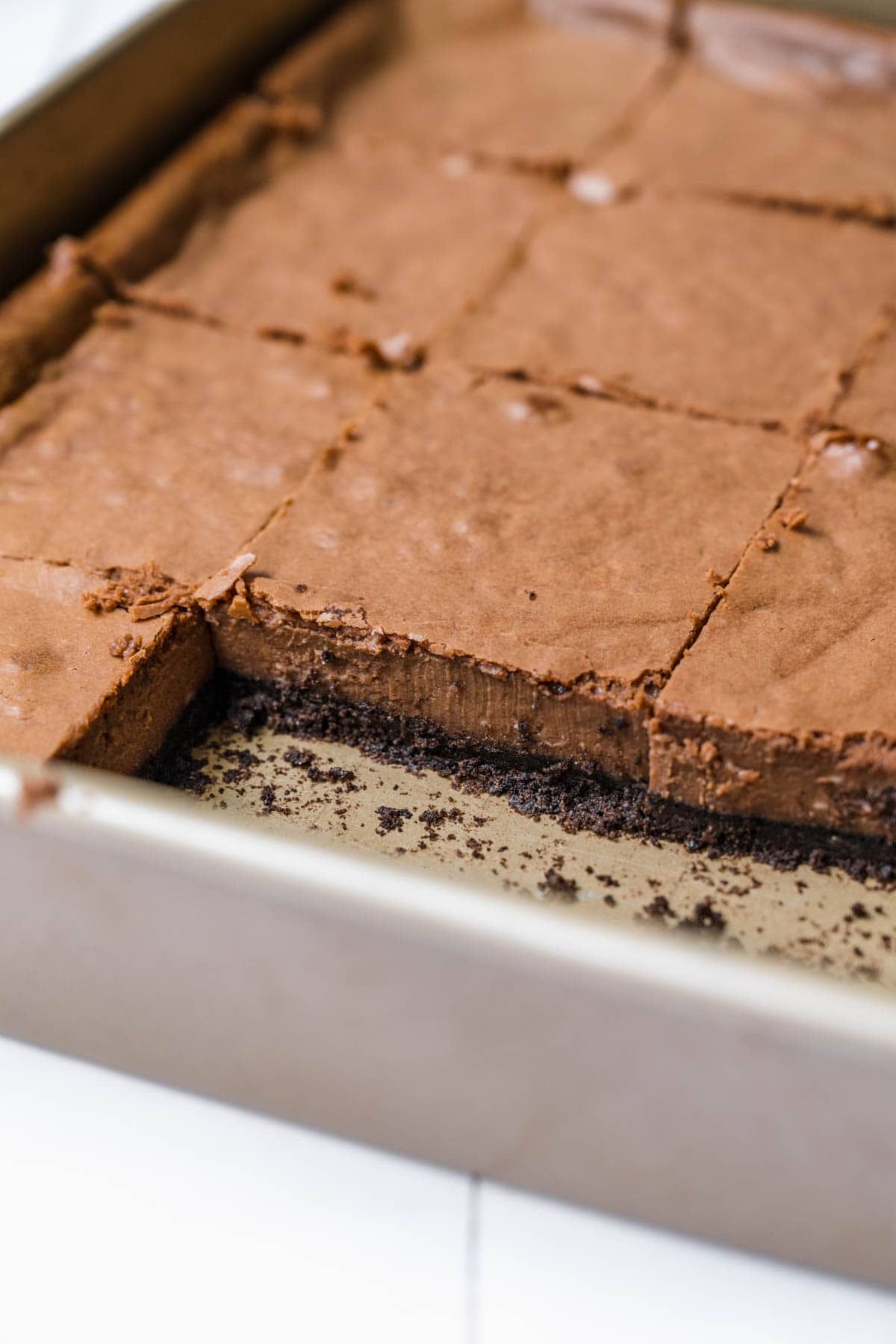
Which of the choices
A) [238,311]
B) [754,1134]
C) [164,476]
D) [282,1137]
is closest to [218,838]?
[282,1137]

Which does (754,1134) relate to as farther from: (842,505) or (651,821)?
(842,505)

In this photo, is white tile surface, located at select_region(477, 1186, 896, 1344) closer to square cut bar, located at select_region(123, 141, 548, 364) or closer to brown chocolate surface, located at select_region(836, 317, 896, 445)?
brown chocolate surface, located at select_region(836, 317, 896, 445)

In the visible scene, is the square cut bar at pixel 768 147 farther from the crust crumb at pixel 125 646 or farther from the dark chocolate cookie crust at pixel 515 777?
the crust crumb at pixel 125 646

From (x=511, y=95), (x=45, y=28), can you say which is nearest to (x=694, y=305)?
(x=511, y=95)

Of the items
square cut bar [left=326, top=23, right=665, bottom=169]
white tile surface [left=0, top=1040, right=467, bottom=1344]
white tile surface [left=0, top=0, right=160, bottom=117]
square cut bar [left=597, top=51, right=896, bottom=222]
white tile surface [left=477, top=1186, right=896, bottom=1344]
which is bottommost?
white tile surface [left=477, top=1186, right=896, bottom=1344]

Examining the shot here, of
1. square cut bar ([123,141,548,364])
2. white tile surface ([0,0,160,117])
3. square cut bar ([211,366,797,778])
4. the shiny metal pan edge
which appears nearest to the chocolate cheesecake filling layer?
square cut bar ([211,366,797,778])

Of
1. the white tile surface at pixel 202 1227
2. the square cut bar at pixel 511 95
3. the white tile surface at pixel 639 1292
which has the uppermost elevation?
the square cut bar at pixel 511 95

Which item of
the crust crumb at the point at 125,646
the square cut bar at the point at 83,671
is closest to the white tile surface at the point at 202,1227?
the square cut bar at the point at 83,671
